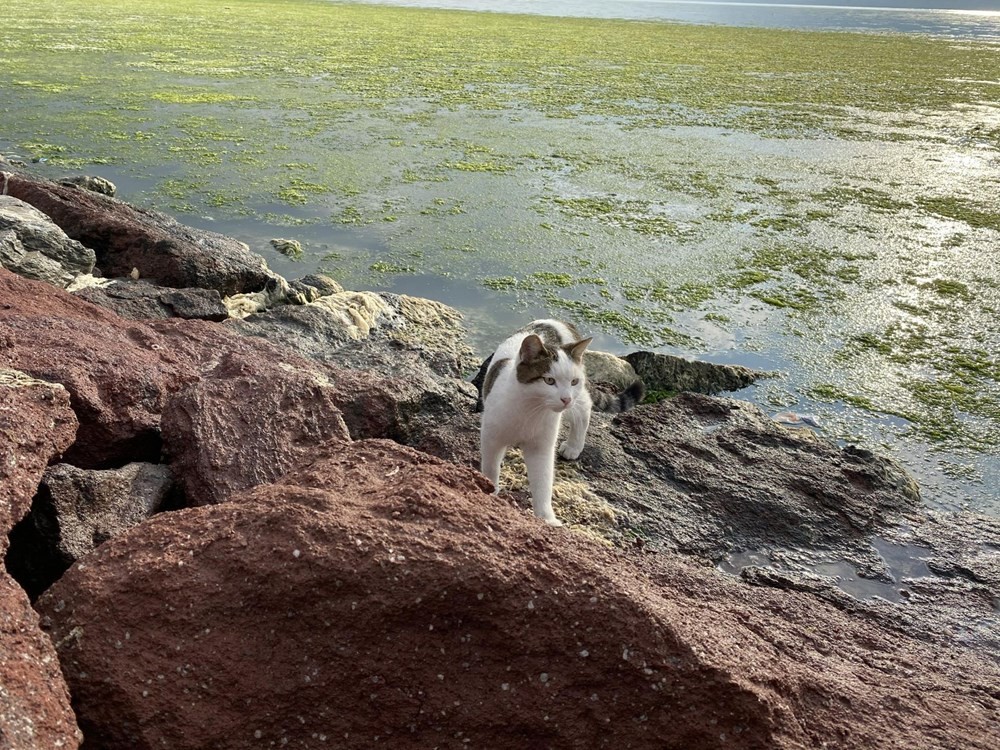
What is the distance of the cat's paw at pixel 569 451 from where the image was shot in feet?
16.0

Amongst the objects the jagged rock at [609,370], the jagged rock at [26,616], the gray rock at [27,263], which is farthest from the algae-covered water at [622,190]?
the jagged rock at [26,616]

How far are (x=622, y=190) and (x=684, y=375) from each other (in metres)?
5.26

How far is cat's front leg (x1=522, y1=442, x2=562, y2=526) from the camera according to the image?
4.20 m

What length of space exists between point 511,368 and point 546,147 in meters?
9.29

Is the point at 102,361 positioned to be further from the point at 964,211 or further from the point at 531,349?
the point at 964,211

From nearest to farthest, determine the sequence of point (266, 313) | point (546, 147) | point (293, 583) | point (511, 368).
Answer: point (293, 583) → point (511, 368) → point (266, 313) → point (546, 147)

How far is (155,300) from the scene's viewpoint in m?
6.01

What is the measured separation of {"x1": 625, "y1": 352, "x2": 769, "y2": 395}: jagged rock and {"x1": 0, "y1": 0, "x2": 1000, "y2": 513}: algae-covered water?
9.5 inches

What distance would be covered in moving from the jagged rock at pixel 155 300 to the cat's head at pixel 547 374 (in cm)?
296

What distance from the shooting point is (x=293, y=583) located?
2188 mm

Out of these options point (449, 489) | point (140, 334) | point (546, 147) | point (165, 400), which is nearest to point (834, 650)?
point (449, 489)

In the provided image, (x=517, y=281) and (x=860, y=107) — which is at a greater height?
(x=860, y=107)

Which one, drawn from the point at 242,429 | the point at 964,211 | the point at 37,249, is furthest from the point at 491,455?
the point at 964,211

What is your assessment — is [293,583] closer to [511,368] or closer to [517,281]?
[511,368]
